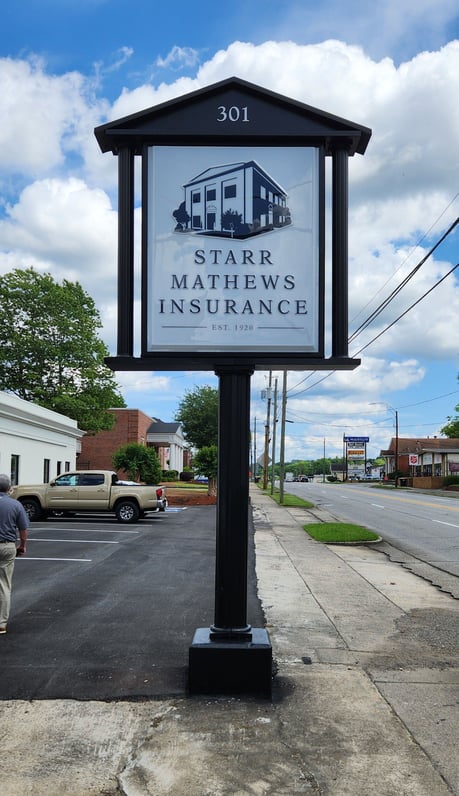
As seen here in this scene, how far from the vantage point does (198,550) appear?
15.9 meters

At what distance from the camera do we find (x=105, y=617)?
338 inches

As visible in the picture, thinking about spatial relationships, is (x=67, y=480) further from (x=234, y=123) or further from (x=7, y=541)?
(x=234, y=123)

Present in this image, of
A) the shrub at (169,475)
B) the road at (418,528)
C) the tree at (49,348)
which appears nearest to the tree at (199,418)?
the shrub at (169,475)

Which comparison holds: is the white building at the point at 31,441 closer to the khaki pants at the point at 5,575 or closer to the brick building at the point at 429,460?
the khaki pants at the point at 5,575

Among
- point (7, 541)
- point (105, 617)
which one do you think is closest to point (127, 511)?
point (105, 617)

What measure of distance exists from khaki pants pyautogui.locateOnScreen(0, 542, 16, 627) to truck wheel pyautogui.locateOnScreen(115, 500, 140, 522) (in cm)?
1588

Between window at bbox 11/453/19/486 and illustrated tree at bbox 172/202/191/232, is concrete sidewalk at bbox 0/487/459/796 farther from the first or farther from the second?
window at bbox 11/453/19/486

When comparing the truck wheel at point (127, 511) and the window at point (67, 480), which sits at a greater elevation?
the window at point (67, 480)

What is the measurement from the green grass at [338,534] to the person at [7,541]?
36.8 ft

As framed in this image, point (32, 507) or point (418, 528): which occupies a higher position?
point (32, 507)

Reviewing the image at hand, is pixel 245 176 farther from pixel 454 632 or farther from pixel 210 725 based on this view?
pixel 454 632

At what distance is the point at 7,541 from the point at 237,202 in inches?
169

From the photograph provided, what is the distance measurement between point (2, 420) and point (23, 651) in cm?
2023

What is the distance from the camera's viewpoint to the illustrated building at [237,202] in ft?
21.7
